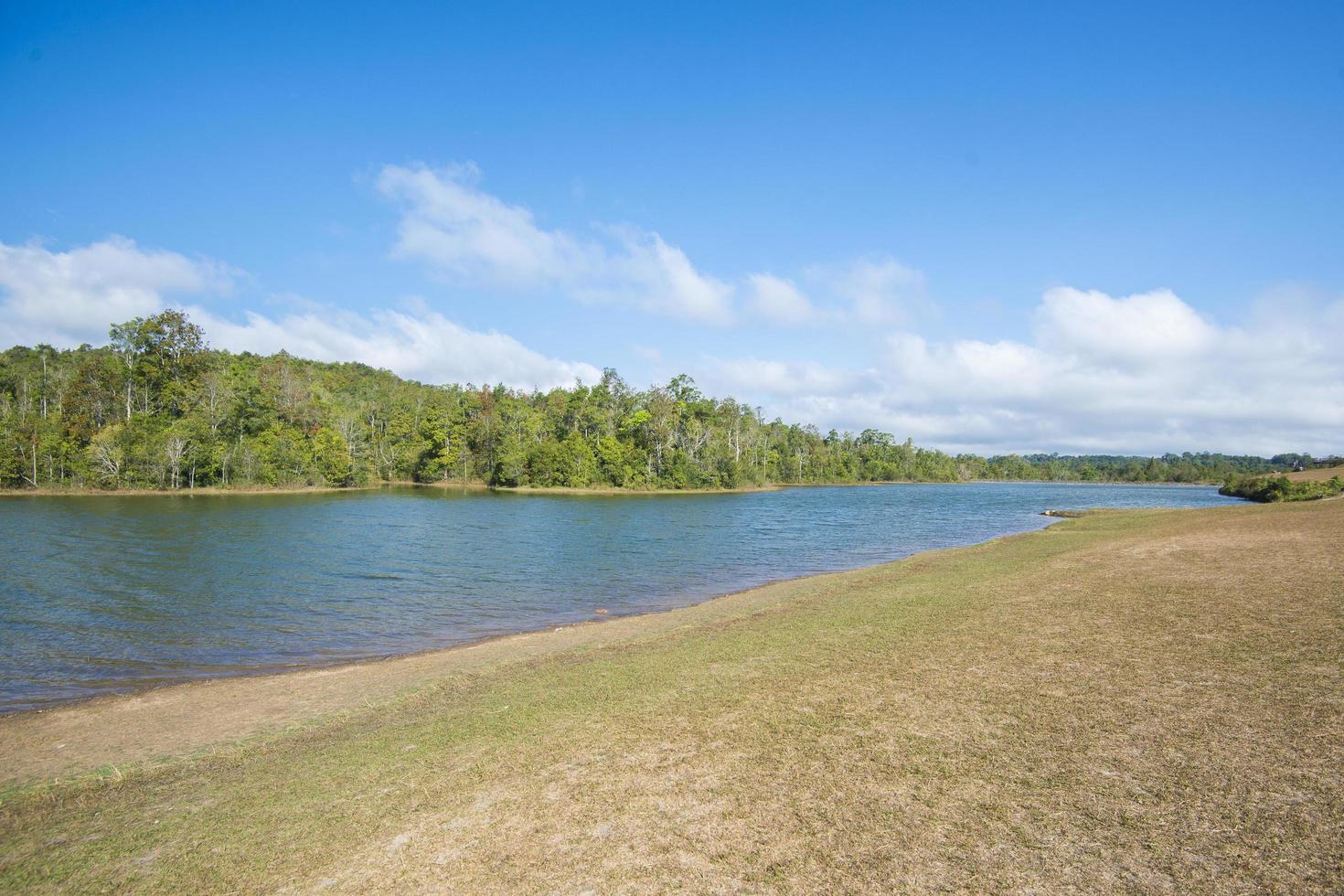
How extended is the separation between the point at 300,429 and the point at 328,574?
260 ft

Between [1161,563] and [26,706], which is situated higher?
[1161,563]

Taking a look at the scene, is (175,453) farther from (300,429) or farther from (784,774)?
(784,774)

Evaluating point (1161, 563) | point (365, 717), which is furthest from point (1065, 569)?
point (365, 717)

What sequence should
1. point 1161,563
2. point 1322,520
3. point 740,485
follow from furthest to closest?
point 740,485
point 1322,520
point 1161,563

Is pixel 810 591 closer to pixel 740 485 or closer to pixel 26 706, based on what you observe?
pixel 26 706

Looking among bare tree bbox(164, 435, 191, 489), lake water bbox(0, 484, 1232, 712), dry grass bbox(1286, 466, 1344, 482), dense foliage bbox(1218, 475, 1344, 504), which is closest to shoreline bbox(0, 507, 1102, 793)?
lake water bbox(0, 484, 1232, 712)

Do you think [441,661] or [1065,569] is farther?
[1065,569]

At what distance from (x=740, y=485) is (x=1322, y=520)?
94.0m

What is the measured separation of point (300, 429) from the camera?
93625mm

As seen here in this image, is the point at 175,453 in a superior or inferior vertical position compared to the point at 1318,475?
superior

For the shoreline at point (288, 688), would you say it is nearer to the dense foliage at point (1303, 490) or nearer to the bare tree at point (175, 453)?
the dense foliage at point (1303, 490)

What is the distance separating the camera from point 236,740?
361 inches

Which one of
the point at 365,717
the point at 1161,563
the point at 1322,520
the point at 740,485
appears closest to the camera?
the point at 365,717

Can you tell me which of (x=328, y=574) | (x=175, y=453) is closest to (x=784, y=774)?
(x=328, y=574)
